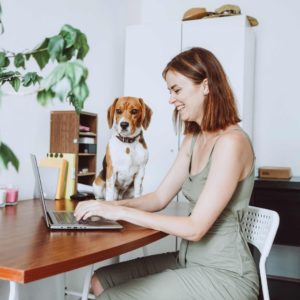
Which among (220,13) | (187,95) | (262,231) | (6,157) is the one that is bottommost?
(262,231)

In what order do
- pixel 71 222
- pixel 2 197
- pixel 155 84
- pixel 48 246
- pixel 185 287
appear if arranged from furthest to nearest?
1. pixel 155 84
2. pixel 2 197
3. pixel 71 222
4. pixel 185 287
5. pixel 48 246

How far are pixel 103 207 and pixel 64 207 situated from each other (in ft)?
1.64

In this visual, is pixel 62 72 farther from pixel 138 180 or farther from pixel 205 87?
pixel 138 180

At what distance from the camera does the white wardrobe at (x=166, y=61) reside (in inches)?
106

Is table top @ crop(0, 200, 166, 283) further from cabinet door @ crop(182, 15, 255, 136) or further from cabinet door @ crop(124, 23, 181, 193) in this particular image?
cabinet door @ crop(182, 15, 255, 136)

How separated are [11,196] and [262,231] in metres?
1.08

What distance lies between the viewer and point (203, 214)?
123cm

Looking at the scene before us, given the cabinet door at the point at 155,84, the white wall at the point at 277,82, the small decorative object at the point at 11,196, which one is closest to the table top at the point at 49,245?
the small decorative object at the point at 11,196

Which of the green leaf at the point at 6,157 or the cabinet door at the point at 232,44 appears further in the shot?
the cabinet door at the point at 232,44

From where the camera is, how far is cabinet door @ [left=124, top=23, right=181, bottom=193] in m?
2.87

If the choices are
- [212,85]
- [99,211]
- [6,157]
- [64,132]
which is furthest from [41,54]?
[64,132]

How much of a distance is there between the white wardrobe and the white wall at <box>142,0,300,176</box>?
4.4 inches

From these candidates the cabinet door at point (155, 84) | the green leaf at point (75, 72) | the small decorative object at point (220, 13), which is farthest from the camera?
the cabinet door at point (155, 84)

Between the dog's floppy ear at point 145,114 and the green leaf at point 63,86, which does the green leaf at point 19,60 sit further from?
the dog's floppy ear at point 145,114
